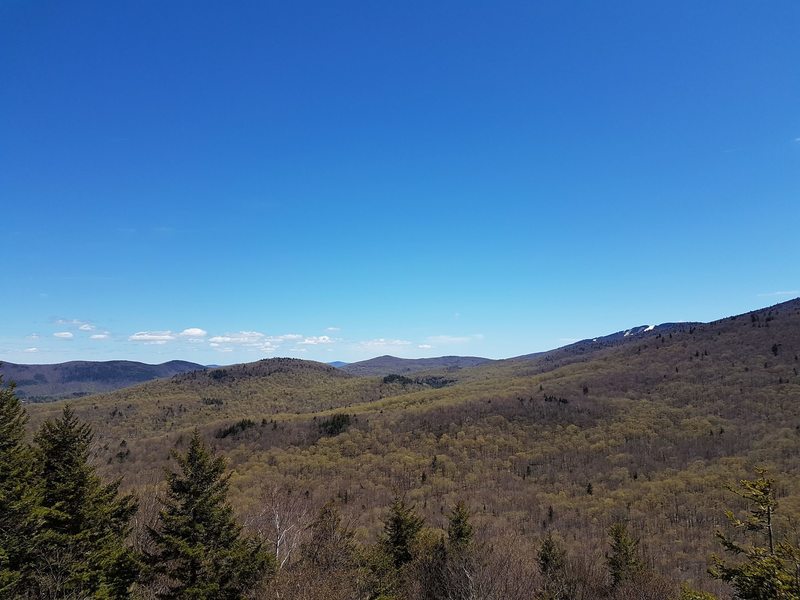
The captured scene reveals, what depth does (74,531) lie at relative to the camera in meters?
26.3

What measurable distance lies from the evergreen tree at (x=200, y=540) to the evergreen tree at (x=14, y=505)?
5.73 metres

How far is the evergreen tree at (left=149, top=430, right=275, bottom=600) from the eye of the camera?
24.4 meters

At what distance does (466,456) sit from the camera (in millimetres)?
165000

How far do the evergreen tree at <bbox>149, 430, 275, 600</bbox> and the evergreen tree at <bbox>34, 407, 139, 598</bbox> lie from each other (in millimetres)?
2570

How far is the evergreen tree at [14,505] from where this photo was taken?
66.8 ft

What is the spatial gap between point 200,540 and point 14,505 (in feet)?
29.6

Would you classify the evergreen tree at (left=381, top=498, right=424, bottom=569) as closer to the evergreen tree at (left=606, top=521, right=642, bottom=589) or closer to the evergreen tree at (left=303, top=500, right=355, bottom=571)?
the evergreen tree at (left=303, top=500, right=355, bottom=571)

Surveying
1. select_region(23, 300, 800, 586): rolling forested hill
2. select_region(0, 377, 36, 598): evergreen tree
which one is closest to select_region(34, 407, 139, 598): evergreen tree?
select_region(0, 377, 36, 598): evergreen tree

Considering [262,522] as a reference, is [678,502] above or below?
below

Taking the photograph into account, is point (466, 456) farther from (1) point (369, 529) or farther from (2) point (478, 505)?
(1) point (369, 529)

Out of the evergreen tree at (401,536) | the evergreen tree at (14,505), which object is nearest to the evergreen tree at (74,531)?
the evergreen tree at (14,505)

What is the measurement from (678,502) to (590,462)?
38210 mm

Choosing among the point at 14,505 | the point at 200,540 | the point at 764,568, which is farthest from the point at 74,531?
the point at 764,568

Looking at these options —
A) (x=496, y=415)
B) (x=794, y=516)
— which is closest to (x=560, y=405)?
(x=496, y=415)
